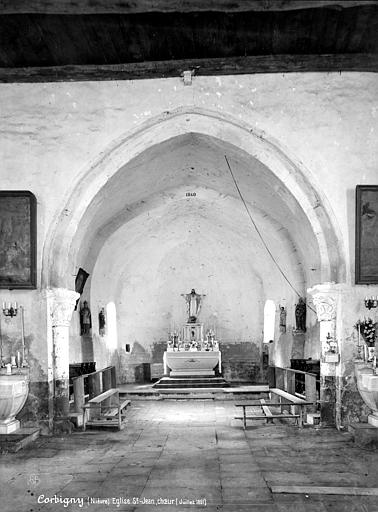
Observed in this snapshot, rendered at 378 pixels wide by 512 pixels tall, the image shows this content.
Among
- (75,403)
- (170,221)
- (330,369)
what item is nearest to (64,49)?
(75,403)

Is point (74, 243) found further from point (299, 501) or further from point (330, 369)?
point (299, 501)

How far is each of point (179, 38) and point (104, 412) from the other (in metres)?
7.43

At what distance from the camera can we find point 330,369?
850 centimetres

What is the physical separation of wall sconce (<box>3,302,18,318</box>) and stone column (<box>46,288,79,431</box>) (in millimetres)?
494

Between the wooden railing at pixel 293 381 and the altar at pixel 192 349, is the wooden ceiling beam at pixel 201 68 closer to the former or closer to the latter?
the wooden railing at pixel 293 381

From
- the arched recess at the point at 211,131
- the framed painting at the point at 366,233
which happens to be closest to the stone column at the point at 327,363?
the arched recess at the point at 211,131

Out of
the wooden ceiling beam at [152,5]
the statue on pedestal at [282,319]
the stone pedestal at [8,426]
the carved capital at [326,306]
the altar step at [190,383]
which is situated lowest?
the altar step at [190,383]

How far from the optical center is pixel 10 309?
327 inches

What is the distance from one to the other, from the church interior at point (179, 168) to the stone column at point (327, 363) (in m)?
0.02

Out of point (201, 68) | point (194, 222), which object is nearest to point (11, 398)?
point (201, 68)

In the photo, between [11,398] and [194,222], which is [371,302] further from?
[194,222]

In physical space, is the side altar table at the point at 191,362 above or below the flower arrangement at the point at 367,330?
below

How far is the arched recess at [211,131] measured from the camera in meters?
8.56

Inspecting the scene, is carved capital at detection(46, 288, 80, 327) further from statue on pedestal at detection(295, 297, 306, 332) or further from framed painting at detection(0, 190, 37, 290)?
statue on pedestal at detection(295, 297, 306, 332)
